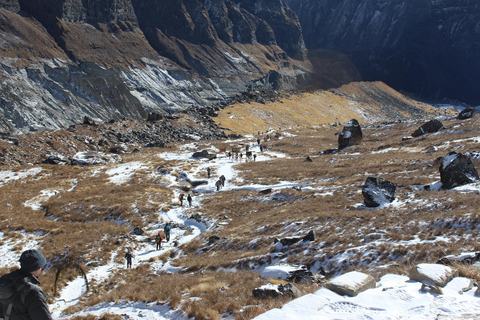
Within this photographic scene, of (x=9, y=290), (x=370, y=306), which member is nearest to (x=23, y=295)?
(x=9, y=290)

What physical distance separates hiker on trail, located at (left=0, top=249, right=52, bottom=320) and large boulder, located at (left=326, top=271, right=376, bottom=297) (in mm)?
5176

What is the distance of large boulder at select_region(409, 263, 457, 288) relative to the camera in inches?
245

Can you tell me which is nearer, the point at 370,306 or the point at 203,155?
the point at 370,306

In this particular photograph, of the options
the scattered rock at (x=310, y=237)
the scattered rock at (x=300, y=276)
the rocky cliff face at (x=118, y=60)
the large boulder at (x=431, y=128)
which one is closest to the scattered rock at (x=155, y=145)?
the large boulder at (x=431, y=128)

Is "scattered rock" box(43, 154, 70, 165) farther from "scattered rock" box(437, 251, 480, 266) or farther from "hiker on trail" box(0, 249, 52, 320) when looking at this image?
"scattered rock" box(437, 251, 480, 266)

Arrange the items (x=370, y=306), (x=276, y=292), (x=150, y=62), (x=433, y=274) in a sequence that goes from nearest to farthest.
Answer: (x=370, y=306), (x=433, y=274), (x=276, y=292), (x=150, y=62)

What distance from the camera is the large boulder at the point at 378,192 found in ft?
54.9

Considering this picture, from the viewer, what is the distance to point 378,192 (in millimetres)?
16922

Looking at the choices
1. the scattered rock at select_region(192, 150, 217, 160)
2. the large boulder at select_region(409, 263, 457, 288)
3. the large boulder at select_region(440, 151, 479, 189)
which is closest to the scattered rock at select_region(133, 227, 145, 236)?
the large boulder at select_region(409, 263, 457, 288)

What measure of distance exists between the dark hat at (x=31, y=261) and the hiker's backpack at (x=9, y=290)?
0.61 ft

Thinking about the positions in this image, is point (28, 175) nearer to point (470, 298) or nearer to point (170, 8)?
point (470, 298)

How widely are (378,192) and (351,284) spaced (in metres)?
11.9

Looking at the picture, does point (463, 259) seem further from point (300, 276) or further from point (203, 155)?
point (203, 155)

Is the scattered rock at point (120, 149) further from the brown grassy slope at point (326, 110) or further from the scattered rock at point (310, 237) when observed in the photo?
the scattered rock at point (310, 237)
